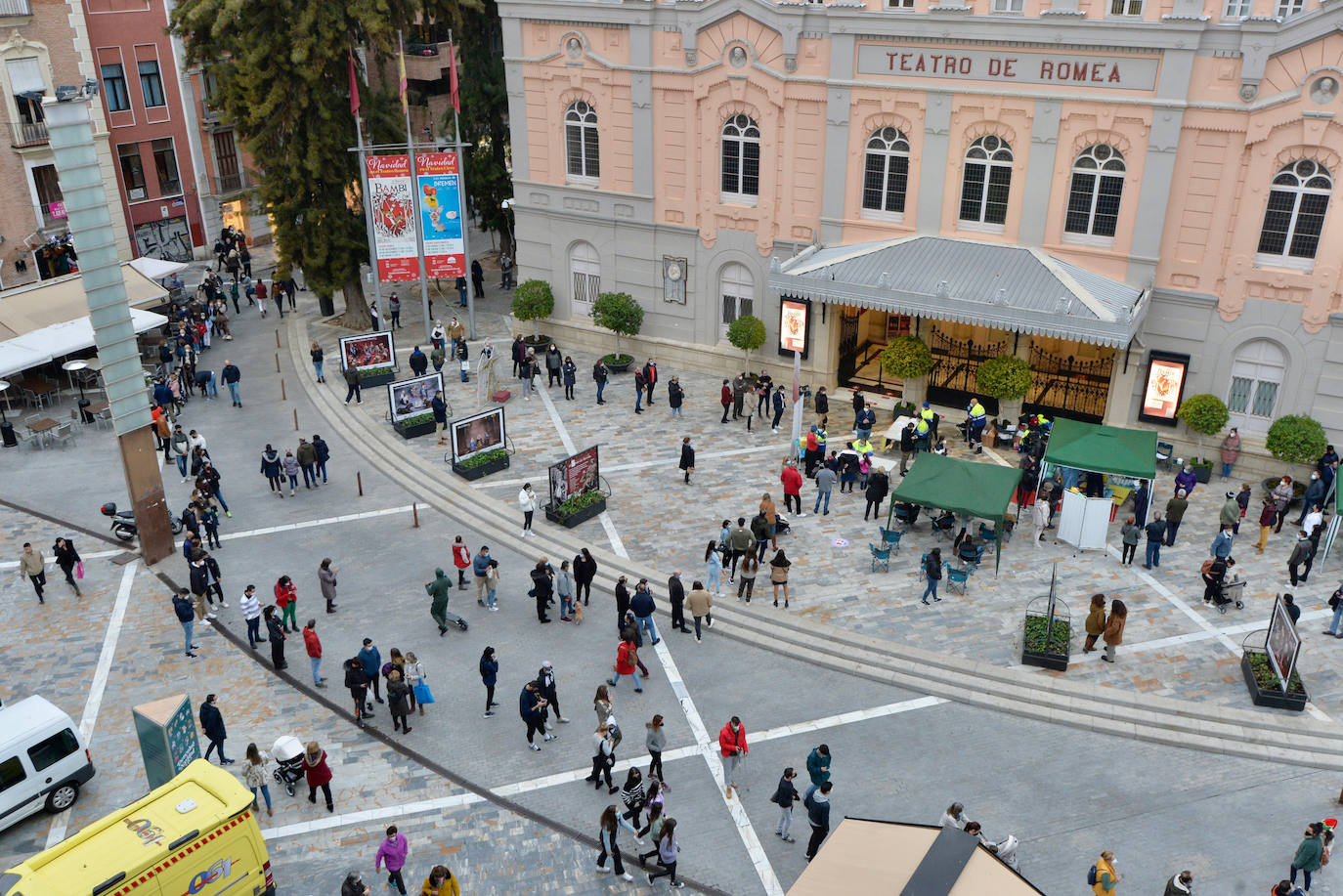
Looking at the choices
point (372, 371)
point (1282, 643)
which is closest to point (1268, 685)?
point (1282, 643)

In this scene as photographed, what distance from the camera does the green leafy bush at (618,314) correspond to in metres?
35.8

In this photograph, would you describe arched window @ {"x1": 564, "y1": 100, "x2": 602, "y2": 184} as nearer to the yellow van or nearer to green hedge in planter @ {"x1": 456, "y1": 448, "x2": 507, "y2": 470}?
green hedge in planter @ {"x1": 456, "y1": 448, "x2": 507, "y2": 470}

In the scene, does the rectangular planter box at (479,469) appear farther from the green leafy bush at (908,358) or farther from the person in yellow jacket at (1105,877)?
the person in yellow jacket at (1105,877)

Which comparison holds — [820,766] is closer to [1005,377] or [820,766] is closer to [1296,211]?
[1005,377]

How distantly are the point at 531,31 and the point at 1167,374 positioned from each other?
23.0 m

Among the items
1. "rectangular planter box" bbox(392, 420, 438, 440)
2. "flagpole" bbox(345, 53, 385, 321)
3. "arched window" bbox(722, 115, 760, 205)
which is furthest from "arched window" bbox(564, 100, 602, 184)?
"rectangular planter box" bbox(392, 420, 438, 440)

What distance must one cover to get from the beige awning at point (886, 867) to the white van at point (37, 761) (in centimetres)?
1281

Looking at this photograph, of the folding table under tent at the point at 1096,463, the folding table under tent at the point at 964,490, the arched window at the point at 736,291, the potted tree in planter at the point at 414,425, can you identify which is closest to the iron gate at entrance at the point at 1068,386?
the folding table under tent at the point at 1096,463

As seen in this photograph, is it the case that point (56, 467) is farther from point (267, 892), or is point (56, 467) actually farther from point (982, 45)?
point (982, 45)

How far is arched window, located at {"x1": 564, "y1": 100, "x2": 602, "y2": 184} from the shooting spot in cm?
3581

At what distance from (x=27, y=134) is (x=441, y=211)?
19086 mm

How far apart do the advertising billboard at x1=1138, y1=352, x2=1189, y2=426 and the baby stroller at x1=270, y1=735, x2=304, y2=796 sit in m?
23.6

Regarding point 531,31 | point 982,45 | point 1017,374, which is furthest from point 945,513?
point 531,31

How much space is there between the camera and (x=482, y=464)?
2938cm
